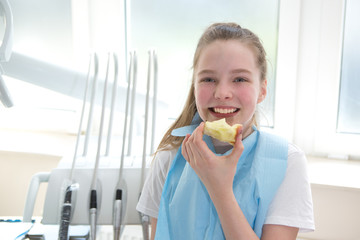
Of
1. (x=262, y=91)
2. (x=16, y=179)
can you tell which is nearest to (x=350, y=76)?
(x=262, y=91)

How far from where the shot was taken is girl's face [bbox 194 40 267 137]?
30.8 inches

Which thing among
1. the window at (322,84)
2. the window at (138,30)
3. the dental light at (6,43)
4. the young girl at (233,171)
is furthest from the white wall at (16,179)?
the window at (322,84)

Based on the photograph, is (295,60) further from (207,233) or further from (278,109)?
(207,233)

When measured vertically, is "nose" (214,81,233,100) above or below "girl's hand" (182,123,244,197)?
above

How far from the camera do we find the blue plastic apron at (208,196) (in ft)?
2.51

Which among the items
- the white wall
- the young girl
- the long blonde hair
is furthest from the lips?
the white wall

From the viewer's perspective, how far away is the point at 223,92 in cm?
77

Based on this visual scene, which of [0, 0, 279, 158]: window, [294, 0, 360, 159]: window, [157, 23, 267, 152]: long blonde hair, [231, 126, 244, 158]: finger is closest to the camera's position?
[231, 126, 244, 158]: finger

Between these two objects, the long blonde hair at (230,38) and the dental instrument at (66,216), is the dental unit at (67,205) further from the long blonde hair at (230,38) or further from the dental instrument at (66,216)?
the long blonde hair at (230,38)

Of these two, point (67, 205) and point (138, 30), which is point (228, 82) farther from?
point (138, 30)

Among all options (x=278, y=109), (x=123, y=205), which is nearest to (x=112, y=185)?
(x=123, y=205)

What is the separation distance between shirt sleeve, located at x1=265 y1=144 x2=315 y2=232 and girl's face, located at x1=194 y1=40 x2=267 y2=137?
0.14m

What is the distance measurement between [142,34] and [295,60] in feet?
1.98

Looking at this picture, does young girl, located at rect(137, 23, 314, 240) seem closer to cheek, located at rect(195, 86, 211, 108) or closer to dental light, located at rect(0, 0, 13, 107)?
cheek, located at rect(195, 86, 211, 108)
